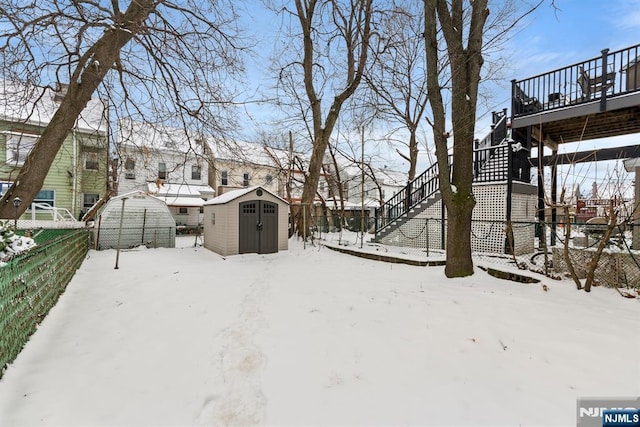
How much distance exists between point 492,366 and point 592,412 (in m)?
0.72

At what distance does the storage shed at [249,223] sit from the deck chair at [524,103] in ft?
27.1

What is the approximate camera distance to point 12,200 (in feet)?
15.8

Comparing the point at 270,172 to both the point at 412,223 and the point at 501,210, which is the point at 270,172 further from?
the point at 501,210

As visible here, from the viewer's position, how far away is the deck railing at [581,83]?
7246 millimetres

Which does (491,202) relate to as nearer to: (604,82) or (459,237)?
A: (604,82)

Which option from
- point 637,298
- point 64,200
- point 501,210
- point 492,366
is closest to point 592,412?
point 492,366

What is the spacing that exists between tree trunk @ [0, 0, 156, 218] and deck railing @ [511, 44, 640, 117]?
1014 centimetres

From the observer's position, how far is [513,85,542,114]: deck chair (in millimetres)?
8859

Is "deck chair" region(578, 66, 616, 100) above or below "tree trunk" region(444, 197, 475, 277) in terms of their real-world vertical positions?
above

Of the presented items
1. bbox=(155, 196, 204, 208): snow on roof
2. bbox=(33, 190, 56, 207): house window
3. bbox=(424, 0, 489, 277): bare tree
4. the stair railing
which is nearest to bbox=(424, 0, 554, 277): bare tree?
bbox=(424, 0, 489, 277): bare tree

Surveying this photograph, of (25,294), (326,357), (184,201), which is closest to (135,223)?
(184,201)

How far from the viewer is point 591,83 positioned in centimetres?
800

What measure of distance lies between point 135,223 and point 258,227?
575 centimetres

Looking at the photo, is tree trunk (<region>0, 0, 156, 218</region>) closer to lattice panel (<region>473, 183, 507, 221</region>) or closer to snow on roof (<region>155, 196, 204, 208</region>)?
lattice panel (<region>473, 183, 507, 221</region>)
